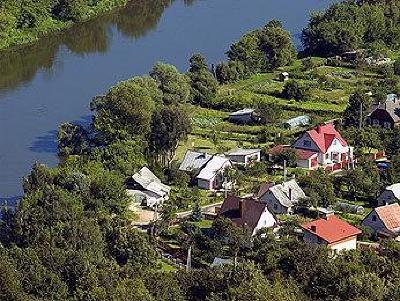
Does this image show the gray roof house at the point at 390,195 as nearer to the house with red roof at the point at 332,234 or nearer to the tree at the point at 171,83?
the house with red roof at the point at 332,234

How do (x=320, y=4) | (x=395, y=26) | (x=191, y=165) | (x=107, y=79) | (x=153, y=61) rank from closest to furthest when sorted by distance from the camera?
1. (x=191, y=165)
2. (x=107, y=79)
3. (x=153, y=61)
4. (x=395, y=26)
5. (x=320, y=4)

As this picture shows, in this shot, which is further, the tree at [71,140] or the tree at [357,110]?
Result: the tree at [357,110]

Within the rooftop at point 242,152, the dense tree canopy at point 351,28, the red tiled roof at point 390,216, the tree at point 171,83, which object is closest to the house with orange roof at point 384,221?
the red tiled roof at point 390,216

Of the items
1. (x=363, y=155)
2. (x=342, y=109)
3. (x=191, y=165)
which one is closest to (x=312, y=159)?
(x=363, y=155)

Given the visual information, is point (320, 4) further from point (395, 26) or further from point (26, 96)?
point (26, 96)

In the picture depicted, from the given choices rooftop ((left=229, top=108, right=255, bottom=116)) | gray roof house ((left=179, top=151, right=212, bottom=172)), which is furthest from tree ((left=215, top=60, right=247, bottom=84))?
gray roof house ((left=179, top=151, right=212, bottom=172))

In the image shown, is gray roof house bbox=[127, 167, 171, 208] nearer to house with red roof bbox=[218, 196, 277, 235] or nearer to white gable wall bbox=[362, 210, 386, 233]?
house with red roof bbox=[218, 196, 277, 235]
